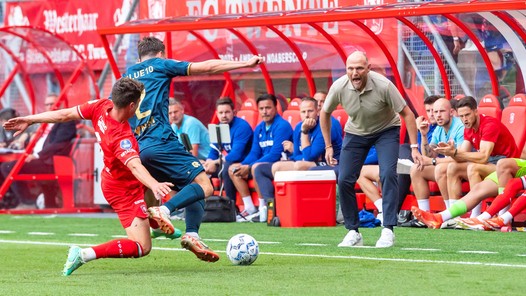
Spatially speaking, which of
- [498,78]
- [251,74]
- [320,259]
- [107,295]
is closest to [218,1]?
[251,74]

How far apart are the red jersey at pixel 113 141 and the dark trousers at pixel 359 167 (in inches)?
104

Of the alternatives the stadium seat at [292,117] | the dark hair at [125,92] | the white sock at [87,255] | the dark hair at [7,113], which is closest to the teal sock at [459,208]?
the stadium seat at [292,117]

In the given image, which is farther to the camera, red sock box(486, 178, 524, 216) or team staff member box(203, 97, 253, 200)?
team staff member box(203, 97, 253, 200)

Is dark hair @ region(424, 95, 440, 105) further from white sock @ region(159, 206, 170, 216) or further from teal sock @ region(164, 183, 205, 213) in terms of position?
white sock @ region(159, 206, 170, 216)

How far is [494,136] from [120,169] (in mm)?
6067

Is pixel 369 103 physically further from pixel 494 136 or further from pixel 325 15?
pixel 325 15

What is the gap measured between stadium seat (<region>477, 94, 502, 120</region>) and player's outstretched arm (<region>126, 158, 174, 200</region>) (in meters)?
7.37

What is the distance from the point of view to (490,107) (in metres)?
15.5

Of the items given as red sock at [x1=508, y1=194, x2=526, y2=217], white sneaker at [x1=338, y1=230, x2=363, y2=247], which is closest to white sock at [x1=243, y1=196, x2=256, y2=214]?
red sock at [x1=508, y1=194, x2=526, y2=217]

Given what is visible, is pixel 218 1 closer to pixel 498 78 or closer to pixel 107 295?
pixel 498 78

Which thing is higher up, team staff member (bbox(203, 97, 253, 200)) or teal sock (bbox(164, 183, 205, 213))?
team staff member (bbox(203, 97, 253, 200))

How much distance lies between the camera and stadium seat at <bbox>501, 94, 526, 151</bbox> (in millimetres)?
15148

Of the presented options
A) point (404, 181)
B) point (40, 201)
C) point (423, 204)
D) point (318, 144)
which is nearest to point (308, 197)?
point (318, 144)

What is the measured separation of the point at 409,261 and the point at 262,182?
23.3 ft
